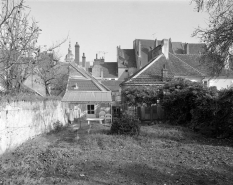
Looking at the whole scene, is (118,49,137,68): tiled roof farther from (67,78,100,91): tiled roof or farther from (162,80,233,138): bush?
(162,80,233,138): bush

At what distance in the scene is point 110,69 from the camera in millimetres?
59500

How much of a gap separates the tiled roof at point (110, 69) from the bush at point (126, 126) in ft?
151

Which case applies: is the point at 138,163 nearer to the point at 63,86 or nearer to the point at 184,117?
the point at 184,117

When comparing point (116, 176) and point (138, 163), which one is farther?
point (138, 163)

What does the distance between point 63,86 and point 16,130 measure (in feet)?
73.1

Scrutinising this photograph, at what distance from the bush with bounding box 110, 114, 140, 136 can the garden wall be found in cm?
423

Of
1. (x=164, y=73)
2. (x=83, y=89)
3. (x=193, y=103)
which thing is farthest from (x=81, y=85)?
(x=193, y=103)

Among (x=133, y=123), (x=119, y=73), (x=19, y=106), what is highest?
(x=119, y=73)

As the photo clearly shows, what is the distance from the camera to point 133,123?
499 inches

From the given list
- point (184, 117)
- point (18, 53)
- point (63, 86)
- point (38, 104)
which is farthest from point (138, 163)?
point (63, 86)

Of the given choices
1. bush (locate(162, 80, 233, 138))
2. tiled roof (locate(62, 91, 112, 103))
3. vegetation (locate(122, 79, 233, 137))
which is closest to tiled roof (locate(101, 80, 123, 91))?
vegetation (locate(122, 79, 233, 137))

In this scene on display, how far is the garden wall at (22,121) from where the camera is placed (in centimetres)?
832

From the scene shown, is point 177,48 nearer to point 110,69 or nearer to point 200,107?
point 110,69

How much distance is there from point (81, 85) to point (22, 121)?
57.1ft
